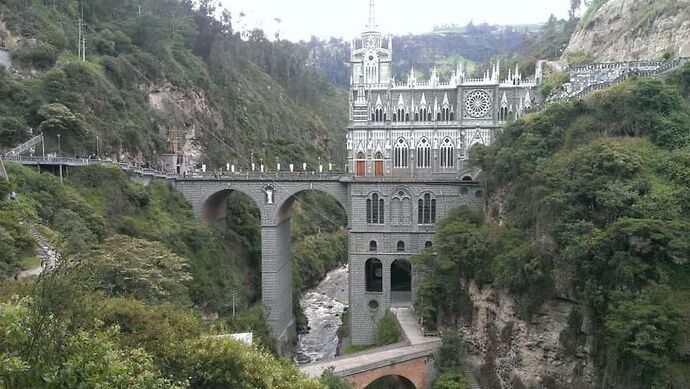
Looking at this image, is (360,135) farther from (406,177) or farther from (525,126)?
(525,126)

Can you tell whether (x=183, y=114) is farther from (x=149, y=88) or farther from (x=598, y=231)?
(x=598, y=231)

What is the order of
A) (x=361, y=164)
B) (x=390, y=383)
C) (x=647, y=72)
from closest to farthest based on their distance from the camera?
1. (x=390, y=383)
2. (x=647, y=72)
3. (x=361, y=164)

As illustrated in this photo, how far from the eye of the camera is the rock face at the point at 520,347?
2427 cm

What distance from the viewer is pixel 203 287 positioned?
35.6 m

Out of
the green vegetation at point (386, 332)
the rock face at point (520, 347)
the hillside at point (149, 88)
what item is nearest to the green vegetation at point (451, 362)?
the rock face at point (520, 347)

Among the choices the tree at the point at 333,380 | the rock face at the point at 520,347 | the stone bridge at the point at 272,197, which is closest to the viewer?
the tree at the point at 333,380

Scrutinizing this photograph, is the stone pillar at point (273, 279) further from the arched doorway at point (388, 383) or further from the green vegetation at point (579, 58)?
the green vegetation at point (579, 58)

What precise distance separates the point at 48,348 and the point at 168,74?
160 ft

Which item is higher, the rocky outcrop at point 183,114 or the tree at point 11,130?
the rocky outcrop at point 183,114

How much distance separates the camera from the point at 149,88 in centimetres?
5166

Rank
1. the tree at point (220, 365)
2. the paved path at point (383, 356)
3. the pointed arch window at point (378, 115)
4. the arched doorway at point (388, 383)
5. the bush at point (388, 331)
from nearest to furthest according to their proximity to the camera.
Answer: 1. the tree at point (220, 365)
2. the paved path at point (383, 356)
3. the arched doorway at point (388, 383)
4. the bush at point (388, 331)
5. the pointed arch window at point (378, 115)

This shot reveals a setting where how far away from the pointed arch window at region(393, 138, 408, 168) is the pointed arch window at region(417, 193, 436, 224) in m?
4.84

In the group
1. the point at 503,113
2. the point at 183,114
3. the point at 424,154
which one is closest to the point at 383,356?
the point at 424,154

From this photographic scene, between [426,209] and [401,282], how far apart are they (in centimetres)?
640
